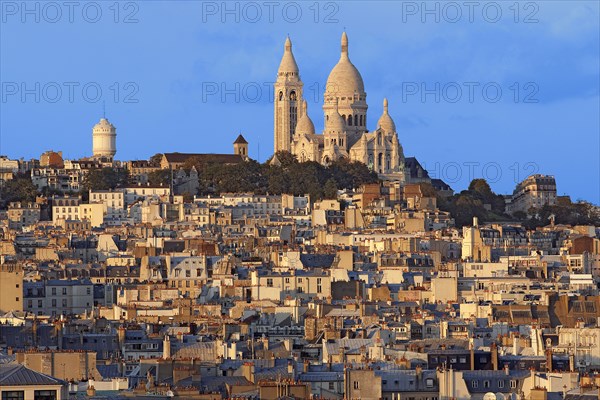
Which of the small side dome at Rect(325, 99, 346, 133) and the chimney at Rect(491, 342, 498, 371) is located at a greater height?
the small side dome at Rect(325, 99, 346, 133)

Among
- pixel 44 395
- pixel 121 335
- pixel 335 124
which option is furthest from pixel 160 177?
pixel 44 395

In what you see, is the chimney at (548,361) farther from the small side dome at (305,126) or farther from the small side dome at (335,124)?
the small side dome at (305,126)

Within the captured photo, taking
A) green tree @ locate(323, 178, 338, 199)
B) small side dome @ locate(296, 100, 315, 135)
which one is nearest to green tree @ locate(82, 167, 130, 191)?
green tree @ locate(323, 178, 338, 199)

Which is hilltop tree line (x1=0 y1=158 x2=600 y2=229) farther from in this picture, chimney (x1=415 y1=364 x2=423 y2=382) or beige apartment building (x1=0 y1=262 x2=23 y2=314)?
chimney (x1=415 y1=364 x2=423 y2=382)

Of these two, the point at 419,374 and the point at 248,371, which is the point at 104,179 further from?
the point at 248,371

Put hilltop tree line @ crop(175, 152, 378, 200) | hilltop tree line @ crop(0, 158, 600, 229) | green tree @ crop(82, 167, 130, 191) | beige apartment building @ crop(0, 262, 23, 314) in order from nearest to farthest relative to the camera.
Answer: beige apartment building @ crop(0, 262, 23, 314), hilltop tree line @ crop(0, 158, 600, 229), hilltop tree line @ crop(175, 152, 378, 200), green tree @ crop(82, 167, 130, 191)

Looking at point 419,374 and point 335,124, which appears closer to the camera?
point 419,374

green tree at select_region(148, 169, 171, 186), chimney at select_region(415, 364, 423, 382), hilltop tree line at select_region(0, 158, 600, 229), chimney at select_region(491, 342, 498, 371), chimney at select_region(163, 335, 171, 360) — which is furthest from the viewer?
green tree at select_region(148, 169, 171, 186)

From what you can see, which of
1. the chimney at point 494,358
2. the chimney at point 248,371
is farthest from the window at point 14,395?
the chimney at point 494,358
